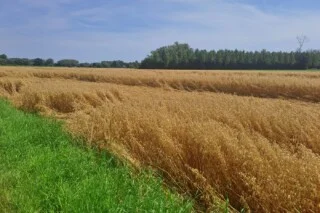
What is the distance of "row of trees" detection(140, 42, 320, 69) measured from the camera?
288ft

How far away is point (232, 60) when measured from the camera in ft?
300

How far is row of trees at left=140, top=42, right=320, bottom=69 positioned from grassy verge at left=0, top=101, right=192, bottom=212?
267 feet

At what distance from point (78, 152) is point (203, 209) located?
10.9 feet

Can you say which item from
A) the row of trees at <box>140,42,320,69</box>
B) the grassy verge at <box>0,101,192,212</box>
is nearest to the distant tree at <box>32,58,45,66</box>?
the row of trees at <box>140,42,320,69</box>

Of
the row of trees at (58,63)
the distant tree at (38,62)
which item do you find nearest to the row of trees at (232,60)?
the row of trees at (58,63)

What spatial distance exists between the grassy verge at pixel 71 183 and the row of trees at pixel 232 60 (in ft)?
267

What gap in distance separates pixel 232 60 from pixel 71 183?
288 ft

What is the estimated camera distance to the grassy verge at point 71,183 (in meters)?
4.93

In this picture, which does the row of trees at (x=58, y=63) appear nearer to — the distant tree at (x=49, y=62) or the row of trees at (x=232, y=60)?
the distant tree at (x=49, y=62)

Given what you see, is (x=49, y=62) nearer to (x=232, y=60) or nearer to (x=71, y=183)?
(x=232, y=60)

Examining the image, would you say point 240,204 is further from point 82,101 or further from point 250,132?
point 82,101

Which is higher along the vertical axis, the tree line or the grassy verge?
the grassy verge

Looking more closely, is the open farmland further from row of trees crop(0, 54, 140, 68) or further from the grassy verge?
row of trees crop(0, 54, 140, 68)

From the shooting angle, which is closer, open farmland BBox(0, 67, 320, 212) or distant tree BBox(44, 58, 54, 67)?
open farmland BBox(0, 67, 320, 212)
